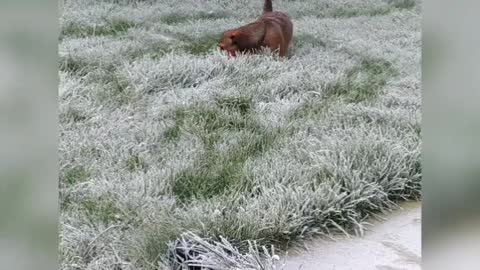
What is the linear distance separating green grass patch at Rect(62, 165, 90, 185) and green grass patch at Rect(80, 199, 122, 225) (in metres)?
0.09

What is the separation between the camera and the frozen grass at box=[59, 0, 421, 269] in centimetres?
Result: 229

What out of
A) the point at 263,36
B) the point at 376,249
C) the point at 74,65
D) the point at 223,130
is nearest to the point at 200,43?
the point at 263,36

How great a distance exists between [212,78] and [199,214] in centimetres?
57

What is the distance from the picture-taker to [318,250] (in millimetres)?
2303

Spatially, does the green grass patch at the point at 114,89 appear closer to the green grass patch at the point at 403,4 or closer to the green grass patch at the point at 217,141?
the green grass patch at the point at 217,141

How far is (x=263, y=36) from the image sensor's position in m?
2.46

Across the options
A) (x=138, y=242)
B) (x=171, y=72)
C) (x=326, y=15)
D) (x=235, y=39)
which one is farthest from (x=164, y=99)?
(x=326, y=15)

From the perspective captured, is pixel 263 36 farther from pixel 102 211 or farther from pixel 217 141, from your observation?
pixel 102 211

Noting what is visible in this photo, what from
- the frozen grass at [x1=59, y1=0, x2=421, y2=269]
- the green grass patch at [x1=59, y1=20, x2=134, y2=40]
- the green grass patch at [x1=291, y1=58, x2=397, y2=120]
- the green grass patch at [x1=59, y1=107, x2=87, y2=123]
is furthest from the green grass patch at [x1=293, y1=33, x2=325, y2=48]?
the green grass patch at [x1=59, y1=107, x2=87, y2=123]

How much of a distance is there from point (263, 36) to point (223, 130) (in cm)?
44

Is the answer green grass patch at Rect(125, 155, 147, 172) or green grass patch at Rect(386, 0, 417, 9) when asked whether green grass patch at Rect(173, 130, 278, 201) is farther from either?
green grass patch at Rect(386, 0, 417, 9)

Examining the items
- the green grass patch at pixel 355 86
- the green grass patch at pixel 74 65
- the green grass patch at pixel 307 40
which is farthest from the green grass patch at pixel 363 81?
the green grass patch at pixel 74 65

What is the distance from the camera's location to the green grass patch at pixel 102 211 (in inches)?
91.1
